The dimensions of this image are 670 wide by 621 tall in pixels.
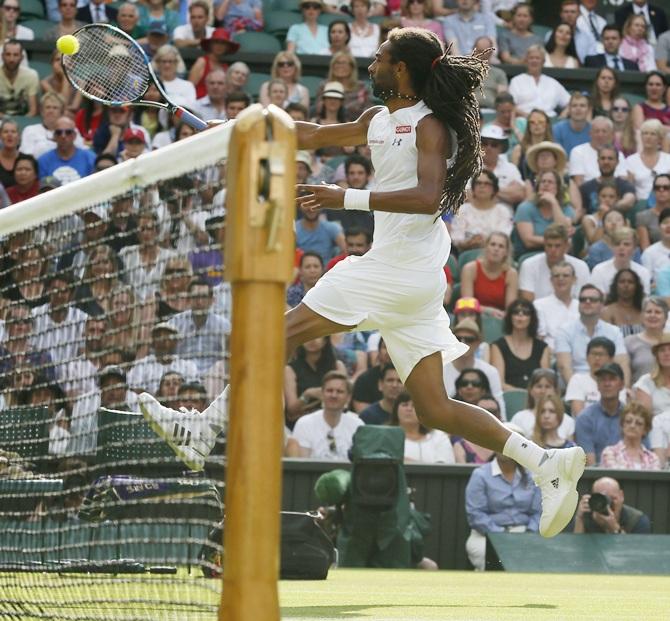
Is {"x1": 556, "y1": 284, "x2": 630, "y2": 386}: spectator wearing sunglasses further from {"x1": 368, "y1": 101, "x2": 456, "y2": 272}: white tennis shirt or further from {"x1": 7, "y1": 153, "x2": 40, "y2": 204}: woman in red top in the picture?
{"x1": 368, "y1": 101, "x2": 456, "y2": 272}: white tennis shirt

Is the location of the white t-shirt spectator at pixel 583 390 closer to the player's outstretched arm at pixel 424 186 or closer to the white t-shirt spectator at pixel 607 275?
the white t-shirt spectator at pixel 607 275

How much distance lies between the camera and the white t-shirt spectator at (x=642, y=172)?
15031mm

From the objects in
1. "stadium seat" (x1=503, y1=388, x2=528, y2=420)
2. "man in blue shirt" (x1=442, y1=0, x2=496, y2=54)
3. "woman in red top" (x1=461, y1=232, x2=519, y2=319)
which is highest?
"man in blue shirt" (x1=442, y1=0, x2=496, y2=54)

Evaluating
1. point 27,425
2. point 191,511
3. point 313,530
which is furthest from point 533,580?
point 191,511

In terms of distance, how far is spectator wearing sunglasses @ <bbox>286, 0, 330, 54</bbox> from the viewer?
16109 mm

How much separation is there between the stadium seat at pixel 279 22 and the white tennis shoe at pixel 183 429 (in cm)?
1244

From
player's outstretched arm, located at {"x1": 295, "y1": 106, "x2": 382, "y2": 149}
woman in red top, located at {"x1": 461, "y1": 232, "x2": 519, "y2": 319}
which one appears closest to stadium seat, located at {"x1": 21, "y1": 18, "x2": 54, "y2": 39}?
woman in red top, located at {"x1": 461, "y1": 232, "x2": 519, "y2": 319}

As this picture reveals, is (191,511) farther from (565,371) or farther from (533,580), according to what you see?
(565,371)

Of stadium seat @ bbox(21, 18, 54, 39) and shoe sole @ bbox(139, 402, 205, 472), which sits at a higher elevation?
stadium seat @ bbox(21, 18, 54, 39)

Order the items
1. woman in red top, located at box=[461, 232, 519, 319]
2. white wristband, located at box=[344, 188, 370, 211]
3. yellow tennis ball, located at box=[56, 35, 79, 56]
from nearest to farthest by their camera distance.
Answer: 1. white wristband, located at box=[344, 188, 370, 211]
2. yellow tennis ball, located at box=[56, 35, 79, 56]
3. woman in red top, located at box=[461, 232, 519, 319]

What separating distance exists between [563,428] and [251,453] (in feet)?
27.7

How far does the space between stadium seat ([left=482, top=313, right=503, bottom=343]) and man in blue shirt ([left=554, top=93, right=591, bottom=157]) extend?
125 inches

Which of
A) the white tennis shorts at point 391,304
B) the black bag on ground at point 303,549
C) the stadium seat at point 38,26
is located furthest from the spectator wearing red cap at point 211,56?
the white tennis shorts at point 391,304

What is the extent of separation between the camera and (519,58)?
54.7 ft
